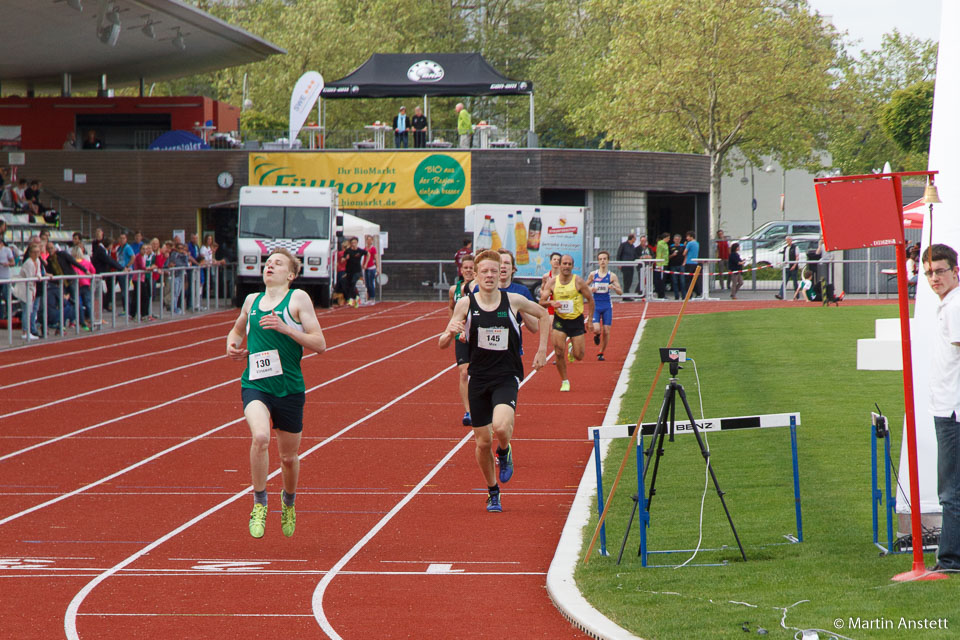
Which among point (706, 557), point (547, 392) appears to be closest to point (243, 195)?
point (547, 392)

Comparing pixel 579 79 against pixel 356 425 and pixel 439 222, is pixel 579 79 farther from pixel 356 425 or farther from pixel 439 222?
pixel 356 425

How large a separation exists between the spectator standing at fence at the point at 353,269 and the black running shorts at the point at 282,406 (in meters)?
24.9

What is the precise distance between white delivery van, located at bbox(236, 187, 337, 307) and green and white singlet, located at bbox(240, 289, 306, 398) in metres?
24.8

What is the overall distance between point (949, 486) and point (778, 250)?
40573 millimetres

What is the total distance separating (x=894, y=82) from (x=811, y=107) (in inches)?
391

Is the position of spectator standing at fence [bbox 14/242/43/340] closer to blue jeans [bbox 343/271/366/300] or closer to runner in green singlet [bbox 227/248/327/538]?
blue jeans [bbox 343/271/366/300]

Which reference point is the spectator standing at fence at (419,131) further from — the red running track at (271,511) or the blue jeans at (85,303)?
the red running track at (271,511)

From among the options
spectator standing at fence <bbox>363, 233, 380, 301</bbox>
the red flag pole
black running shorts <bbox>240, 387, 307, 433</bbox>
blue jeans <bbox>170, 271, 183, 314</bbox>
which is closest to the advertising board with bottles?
spectator standing at fence <bbox>363, 233, 380, 301</bbox>

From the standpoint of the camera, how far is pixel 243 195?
33.8 meters

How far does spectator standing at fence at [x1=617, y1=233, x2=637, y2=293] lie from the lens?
1459 inches

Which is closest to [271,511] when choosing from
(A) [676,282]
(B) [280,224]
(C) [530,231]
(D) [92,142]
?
(B) [280,224]

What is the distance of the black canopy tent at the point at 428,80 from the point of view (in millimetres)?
38906

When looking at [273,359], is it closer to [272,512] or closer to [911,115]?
[272,512]

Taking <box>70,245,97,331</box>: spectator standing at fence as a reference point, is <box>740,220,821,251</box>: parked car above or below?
above
